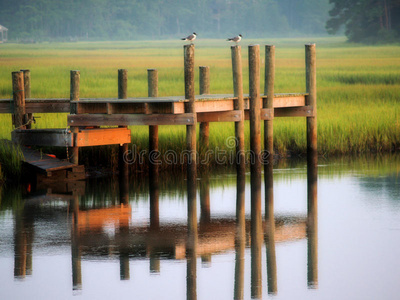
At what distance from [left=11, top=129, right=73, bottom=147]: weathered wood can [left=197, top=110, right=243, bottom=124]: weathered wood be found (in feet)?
7.66

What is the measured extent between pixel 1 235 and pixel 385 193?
5.89 metres

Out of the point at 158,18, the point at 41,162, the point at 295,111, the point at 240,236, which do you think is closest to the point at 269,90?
the point at 295,111

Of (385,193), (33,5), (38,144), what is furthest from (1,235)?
(33,5)

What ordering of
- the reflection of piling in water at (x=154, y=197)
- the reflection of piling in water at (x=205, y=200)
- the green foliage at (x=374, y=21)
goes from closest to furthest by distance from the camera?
the reflection of piling in water at (x=154, y=197)
the reflection of piling in water at (x=205, y=200)
the green foliage at (x=374, y=21)

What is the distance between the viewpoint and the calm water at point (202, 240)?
30.6 feet

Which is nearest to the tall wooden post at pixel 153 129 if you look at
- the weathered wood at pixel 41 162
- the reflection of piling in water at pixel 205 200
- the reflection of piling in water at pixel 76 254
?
the reflection of piling in water at pixel 205 200

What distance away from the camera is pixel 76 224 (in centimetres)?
1242

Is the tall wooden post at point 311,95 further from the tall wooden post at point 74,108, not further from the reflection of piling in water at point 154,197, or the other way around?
the tall wooden post at point 74,108

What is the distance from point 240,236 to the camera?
11469mm

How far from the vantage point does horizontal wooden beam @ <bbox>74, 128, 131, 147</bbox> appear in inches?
631

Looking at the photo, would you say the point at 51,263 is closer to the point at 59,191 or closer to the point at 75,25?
the point at 59,191

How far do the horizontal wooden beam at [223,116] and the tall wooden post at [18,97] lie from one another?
3020 millimetres

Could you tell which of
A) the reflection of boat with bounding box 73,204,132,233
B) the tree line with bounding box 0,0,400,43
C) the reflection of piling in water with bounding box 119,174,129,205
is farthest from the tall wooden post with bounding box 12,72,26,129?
the tree line with bounding box 0,0,400,43

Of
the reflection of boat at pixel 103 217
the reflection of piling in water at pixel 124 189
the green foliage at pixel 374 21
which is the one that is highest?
the green foliage at pixel 374 21
